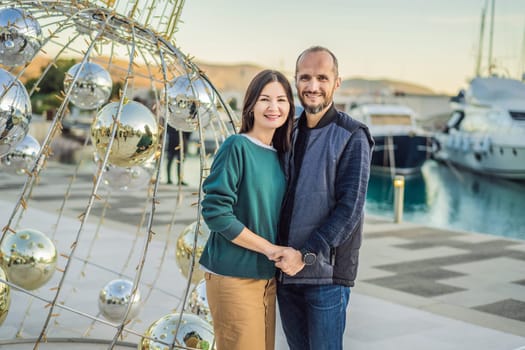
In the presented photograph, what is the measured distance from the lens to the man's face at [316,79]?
274cm

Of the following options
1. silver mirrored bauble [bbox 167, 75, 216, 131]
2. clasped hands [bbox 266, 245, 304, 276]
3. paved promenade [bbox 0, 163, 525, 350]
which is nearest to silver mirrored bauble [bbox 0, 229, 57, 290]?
paved promenade [bbox 0, 163, 525, 350]

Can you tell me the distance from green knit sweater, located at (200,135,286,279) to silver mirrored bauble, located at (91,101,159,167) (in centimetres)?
106

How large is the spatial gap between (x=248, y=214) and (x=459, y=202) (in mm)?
22809

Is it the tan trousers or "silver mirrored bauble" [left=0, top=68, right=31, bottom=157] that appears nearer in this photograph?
the tan trousers

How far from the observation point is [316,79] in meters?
2.75

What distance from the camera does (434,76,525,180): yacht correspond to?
3188cm

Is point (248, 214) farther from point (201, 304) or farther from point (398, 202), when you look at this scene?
point (398, 202)

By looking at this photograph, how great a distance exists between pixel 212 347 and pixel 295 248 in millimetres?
1046

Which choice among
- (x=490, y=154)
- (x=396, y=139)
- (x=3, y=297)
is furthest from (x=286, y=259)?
(x=490, y=154)

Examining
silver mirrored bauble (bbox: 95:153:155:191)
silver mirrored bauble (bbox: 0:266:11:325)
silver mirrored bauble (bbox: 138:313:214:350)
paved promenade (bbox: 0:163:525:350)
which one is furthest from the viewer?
paved promenade (bbox: 0:163:525:350)

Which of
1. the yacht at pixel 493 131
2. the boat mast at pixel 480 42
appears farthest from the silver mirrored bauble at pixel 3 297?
the boat mast at pixel 480 42

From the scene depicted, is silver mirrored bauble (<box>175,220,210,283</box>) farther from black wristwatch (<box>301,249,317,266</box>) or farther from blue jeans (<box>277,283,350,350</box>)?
black wristwatch (<box>301,249,317,266</box>)

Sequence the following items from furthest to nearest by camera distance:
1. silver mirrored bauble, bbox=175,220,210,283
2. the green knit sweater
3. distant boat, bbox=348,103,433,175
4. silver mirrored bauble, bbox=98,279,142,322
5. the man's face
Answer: distant boat, bbox=348,103,433,175, silver mirrored bauble, bbox=98,279,142,322, silver mirrored bauble, bbox=175,220,210,283, the man's face, the green knit sweater

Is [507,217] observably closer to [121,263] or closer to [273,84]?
[121,263]
